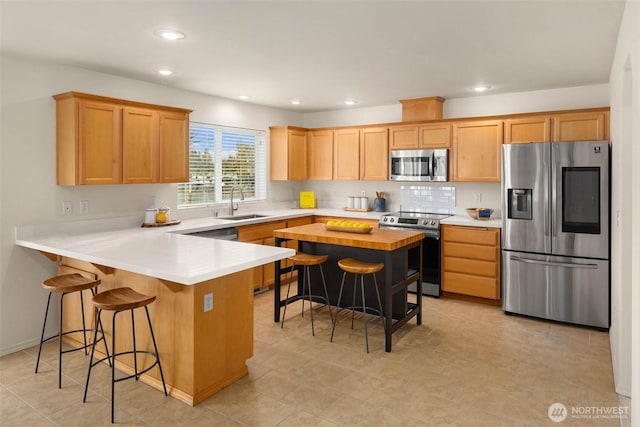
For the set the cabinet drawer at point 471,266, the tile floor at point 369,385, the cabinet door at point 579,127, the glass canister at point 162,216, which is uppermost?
the cabinet door at point 579,127

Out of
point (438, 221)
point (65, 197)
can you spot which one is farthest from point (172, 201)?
point (438, 221)

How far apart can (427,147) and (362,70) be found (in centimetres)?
181

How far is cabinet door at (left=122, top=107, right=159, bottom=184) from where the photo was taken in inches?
159

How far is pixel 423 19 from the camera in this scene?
2.84 metres

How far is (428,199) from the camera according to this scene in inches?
235

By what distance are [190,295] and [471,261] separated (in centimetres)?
343

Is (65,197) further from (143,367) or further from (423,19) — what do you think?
(423,19)

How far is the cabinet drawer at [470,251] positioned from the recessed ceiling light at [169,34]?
3659 millimetres

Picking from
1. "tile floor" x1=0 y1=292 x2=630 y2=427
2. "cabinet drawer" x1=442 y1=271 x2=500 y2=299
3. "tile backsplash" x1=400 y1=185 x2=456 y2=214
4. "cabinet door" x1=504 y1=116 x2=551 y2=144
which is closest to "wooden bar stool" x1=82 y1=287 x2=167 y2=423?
"tile floor" x1=0 y1=292 x2=630 y2=427

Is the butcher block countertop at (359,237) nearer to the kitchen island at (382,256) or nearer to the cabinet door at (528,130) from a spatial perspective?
the kitchen island at (382,256)

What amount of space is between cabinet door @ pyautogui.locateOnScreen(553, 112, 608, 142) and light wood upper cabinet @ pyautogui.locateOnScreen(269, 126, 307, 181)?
11.4ft

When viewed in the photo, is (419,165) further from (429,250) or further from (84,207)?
(84,207)

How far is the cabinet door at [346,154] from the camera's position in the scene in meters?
6.22

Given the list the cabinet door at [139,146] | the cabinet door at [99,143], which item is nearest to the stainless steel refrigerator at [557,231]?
the cabinet door at [139,146]
